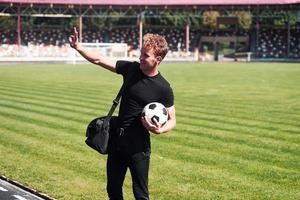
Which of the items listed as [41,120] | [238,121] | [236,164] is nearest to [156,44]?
[236,164]

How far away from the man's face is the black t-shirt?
0.54 feet

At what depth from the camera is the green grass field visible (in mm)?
8195

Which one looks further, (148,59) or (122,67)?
(122,67)

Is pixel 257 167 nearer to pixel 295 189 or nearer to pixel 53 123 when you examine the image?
pixel 295 189

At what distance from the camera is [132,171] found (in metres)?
5.59

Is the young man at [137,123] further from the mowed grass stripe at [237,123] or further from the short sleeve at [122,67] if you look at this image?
the mowed grass stripe at [237,123]

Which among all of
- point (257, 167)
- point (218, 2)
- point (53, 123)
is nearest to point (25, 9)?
point (218, 2)

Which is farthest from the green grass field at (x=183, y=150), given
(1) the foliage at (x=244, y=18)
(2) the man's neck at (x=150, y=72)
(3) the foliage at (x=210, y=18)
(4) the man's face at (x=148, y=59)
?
(3) the foliage at (x=210, y=18)

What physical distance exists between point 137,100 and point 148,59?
1.54 feet

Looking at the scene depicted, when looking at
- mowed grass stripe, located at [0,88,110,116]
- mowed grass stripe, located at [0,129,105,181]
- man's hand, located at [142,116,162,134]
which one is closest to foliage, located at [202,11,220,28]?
mowed grass stripe, located at [0,88,110,116]

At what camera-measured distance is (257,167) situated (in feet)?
31.3

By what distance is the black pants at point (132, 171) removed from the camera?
218 inches

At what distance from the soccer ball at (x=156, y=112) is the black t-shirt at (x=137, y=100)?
0.11m

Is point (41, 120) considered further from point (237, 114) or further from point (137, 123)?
point (137, 123)
